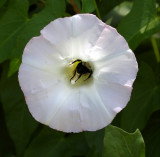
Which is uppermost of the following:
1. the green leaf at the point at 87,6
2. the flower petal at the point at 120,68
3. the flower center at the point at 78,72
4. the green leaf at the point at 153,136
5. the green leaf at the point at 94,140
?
the green leaf at the point at 87,6

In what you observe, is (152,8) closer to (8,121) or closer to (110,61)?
(110,61)

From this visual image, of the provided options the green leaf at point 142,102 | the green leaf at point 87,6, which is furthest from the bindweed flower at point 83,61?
the green leaf at point 142,102

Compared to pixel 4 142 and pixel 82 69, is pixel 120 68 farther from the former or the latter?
pixel 4 142

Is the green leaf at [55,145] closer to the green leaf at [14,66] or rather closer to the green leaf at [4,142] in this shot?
the green leaf at [4,142]

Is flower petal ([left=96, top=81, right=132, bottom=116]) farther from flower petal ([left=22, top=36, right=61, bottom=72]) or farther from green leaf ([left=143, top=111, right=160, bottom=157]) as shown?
green leaf ([left=143, top=111, right=160, bottom=157])

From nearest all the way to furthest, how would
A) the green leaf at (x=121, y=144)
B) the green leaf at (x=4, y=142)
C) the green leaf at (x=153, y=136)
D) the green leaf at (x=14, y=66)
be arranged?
the green leaf at (x=121, y=144)
the green leaf at (x=14, y=66)
the green leaf at (x=153, y=136)
the green leaf at (x=4, y=142)

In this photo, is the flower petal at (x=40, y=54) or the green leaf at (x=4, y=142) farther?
the green leaf at (x=4, y=142)

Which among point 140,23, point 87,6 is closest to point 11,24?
point 87,6

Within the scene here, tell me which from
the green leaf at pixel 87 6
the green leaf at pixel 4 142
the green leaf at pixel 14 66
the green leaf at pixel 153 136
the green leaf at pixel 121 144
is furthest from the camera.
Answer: the green leaf at pixel 4 142
